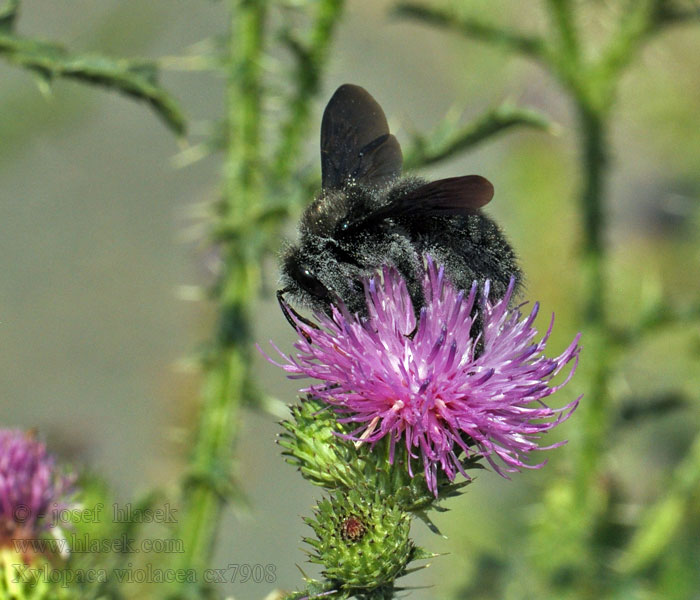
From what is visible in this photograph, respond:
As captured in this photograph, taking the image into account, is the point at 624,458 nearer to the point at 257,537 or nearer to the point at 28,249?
the point at 257,537

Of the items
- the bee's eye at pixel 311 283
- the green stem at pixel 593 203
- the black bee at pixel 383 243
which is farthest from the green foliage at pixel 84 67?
the green stem at pixel 593 203

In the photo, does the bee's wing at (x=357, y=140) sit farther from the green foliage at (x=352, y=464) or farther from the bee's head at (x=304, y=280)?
the green foliage at (x=352, y=464)

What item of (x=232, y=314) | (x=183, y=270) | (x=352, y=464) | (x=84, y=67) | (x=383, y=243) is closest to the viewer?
(x=383, y=243)

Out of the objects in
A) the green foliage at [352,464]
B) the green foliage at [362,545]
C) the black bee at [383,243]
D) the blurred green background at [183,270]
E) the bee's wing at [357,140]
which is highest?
the blurred green background at [183,270]

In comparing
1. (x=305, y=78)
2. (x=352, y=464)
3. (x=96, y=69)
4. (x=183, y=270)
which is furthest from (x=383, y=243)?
(x=183, y=270)

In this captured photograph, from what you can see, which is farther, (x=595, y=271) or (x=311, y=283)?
(x=595, y=271)

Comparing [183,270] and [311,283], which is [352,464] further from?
[183,270]
